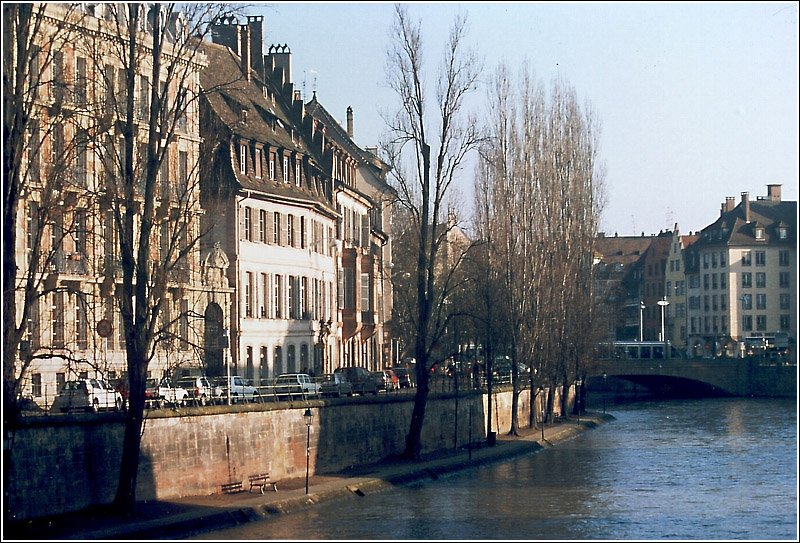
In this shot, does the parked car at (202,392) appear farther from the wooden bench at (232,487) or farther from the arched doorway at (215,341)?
the arched doorway at (215,341)

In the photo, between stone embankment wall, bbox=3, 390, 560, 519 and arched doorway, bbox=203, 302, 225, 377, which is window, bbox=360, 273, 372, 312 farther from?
stone embankment wall, bbox=3, 390, 560, 519

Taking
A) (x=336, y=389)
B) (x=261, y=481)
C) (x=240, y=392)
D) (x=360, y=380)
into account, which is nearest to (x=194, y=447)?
(x=261, y=481)

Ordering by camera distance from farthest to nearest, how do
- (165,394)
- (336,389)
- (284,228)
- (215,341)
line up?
(284,228) → (215,341) → (336,389) → (165,394)

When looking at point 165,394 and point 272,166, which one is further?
point 272,166

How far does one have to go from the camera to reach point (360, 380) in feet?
214

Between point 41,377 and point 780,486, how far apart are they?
84.5 feet

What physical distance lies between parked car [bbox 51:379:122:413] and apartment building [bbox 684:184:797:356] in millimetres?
101640

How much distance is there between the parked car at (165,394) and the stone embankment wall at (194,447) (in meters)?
0.64

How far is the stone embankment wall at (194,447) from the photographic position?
3391 cm

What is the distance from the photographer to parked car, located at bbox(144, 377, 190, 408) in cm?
3991

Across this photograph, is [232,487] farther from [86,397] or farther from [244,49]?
[244,49]

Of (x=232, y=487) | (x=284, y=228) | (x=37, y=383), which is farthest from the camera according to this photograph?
(x=284, y=228)

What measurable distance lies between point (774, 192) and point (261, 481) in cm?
12425

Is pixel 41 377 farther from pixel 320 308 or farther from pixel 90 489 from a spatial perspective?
pixel 320 308
